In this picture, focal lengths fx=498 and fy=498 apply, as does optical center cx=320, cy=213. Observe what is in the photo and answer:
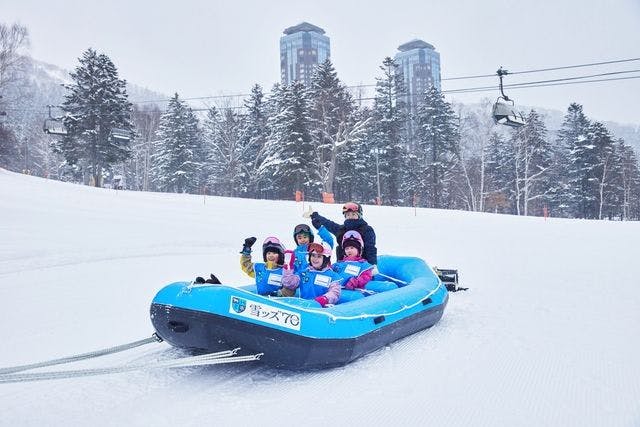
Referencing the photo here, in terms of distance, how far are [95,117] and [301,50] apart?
115 metres

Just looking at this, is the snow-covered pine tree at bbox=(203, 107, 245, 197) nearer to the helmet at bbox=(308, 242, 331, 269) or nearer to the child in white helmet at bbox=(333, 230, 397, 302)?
the child in white helmet at bbox=(333, 230, 397, 302)

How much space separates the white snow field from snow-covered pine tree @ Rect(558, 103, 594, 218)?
31.4m

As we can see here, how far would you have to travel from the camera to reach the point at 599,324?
5707mm

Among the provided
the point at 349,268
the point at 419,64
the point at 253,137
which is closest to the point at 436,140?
the point at 253,137

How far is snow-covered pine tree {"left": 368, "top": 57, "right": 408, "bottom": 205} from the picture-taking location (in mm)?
39969

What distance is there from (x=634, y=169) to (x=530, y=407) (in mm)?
51632

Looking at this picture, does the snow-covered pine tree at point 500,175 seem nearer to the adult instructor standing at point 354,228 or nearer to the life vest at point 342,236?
the adult instructor standing at point 354,228

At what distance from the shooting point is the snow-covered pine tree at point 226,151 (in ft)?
145

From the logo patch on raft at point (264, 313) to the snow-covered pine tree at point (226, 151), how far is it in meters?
39.5

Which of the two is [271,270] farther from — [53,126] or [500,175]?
[500,175]

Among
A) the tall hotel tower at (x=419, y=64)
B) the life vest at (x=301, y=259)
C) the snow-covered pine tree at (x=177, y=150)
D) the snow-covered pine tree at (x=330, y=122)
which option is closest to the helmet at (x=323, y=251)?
the life vest at (x=301, y=259)

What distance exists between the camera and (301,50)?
141250mm

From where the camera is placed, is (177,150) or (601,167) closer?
(601,167)

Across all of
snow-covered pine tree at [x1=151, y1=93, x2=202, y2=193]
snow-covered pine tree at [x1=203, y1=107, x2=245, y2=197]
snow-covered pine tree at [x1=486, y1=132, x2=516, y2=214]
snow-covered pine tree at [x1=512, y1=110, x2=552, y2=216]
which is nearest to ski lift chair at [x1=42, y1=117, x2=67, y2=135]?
snow-covered pine tree at [x1=151, y1=93, x2=202, y2=193]
